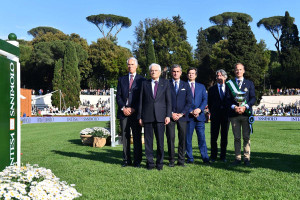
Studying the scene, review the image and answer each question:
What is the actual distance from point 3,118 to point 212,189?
119 inches

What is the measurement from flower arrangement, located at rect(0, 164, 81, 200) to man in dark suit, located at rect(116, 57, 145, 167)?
2481 mm

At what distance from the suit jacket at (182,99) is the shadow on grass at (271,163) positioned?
1.29 m

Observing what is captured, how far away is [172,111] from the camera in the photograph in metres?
6.40

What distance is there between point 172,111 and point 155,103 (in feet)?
1.93

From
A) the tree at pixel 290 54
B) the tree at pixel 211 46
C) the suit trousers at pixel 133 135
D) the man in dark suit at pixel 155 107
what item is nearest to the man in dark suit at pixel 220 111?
the man in dark suit at pixel 155 107

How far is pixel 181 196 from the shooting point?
4164mm

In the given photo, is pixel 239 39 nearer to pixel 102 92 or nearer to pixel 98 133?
pixel 102 92

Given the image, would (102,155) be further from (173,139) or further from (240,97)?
(240,97)

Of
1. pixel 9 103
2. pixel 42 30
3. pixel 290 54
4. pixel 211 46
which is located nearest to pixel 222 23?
pixel 211 46

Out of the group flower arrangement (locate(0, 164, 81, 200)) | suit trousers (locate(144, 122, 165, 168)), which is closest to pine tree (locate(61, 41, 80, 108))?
suit trousers (locate(144, 122, 165, 168))

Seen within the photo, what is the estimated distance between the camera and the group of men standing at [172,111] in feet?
19.8

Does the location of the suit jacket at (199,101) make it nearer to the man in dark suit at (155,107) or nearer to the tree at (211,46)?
the man in dark suit at (155,107)

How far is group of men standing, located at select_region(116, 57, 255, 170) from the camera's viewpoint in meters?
6.04

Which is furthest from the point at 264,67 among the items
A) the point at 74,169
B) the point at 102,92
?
the point at 74,169
